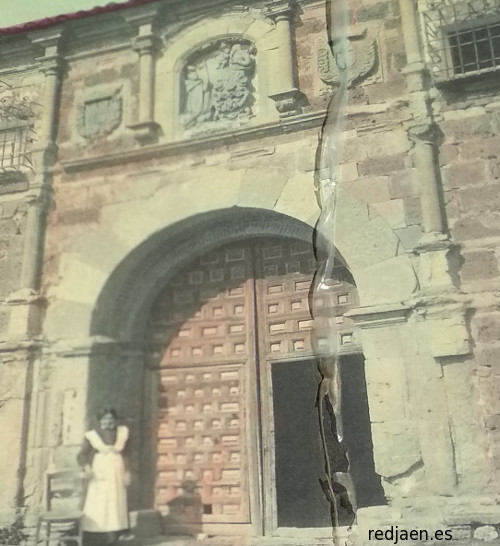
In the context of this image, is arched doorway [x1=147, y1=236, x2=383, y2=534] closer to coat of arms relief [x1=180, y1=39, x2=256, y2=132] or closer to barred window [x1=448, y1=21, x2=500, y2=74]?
coat of arms relief [x1=180, y1=39, x2=256, y2=132]

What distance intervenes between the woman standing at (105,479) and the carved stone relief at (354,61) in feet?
6.83

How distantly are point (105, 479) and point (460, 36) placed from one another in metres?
2.81

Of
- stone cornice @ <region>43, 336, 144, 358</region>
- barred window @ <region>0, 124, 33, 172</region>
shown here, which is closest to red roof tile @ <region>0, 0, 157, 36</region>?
barred window @ <region>0, 124, 33, 172</region>

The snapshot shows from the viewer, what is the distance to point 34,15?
3408 mm

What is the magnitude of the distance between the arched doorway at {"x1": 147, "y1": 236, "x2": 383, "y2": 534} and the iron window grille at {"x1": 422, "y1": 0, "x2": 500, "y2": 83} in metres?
1.13

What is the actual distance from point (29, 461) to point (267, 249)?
66.0 inches

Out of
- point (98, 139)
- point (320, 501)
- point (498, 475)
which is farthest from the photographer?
point (98, 139)

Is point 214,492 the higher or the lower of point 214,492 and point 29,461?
the lower

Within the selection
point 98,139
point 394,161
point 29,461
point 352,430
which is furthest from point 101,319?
point 394,161

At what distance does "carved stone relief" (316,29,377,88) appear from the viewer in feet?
9.55

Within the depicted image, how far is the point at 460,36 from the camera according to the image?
2.81m

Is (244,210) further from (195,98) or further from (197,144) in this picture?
(195,98)

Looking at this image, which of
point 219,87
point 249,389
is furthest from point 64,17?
point 249,389

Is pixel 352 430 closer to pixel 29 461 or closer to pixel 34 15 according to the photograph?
pixel 29 461
